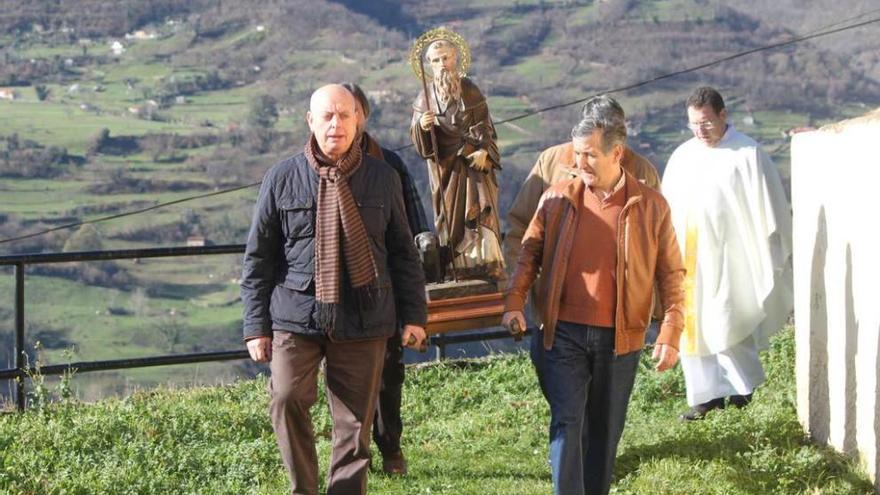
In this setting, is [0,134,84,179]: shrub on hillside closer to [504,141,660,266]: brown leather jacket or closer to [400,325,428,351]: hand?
[504,141,660,266]: brown leather jacket

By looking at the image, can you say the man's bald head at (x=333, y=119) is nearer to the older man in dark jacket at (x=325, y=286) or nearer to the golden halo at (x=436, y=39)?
the older man in dark jacket at (x=325, y=286)

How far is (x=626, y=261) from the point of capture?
6.22 metres

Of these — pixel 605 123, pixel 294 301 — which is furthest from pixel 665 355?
pixel 294 301

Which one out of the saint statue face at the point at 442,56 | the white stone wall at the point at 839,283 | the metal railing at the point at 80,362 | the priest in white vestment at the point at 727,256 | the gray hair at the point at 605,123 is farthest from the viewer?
the metal railing at the point at 80,362

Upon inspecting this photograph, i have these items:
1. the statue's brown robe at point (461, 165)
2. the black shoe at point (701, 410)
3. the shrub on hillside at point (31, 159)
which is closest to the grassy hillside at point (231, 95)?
the shrub on hillside at point (31, 159)

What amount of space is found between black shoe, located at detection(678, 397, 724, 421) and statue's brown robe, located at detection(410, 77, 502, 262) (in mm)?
1489

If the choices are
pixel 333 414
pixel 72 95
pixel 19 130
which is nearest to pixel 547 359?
pixel 333 414

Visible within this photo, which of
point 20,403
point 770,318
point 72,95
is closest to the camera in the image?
point 770,318

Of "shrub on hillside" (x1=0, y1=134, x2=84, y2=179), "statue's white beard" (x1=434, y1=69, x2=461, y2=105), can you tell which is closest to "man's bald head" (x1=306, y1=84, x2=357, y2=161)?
"statue's white beard" (x1=434, y1=69, x2=461, y2=105)

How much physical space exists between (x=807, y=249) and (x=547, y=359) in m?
2.42

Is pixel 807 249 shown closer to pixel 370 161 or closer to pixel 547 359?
pixel 547 359

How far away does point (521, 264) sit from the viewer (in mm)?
6418

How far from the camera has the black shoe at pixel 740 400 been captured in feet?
30.0

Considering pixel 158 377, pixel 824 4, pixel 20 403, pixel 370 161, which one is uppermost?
pixel 824 4
